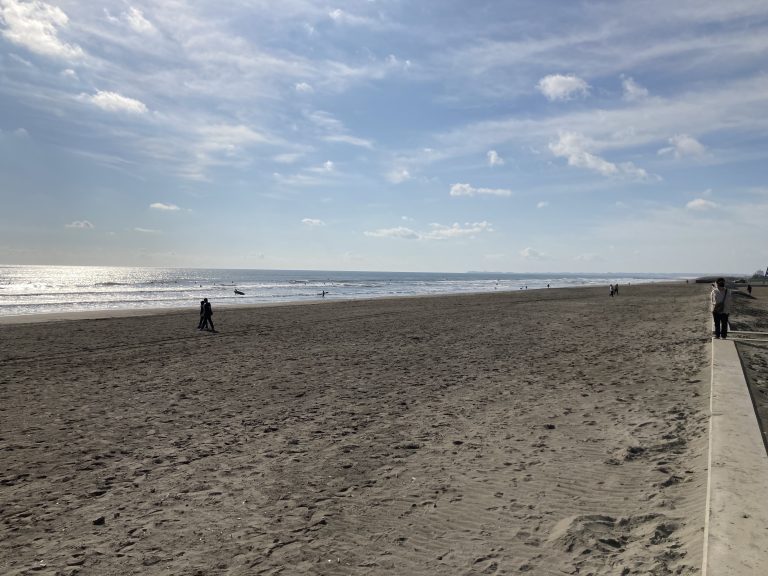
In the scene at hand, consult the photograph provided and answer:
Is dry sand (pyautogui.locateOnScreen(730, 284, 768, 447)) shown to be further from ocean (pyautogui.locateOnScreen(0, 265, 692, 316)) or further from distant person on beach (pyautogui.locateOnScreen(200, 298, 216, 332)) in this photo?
ocean (pyautogui.locateOnScreen(0, 265, 692, 316))

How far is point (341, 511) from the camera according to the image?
468 centimetres

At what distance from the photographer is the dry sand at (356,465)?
394 cm

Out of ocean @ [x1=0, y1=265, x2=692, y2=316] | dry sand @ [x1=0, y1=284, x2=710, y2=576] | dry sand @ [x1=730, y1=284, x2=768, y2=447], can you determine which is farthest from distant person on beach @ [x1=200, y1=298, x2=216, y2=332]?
dry sand @ [x1=730, y1=284, x2=768, y2=447]

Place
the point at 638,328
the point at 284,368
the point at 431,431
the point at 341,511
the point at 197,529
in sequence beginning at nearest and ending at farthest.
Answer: the point at 197,529 → the point at 341,511 → the point at 431,431 → the point at 284,368 → the point at 638,328

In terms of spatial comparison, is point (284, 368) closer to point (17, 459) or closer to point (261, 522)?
point (17, 459)

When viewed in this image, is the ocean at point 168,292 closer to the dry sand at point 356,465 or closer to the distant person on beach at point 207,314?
the distant person on beach at point 207,314

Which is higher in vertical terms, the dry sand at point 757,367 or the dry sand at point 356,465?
the dry sand at point 757,367

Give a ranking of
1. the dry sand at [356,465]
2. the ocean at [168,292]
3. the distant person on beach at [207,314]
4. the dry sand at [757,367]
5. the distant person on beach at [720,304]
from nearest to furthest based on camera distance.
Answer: the dry sand at [356,465], the dry sand at [757,367], the distant person on beach at [720,304], the distant person on beach at [207,314], the ocean at [168,292]

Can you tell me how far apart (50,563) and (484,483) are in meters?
3.95

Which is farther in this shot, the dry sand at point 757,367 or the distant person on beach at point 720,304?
the distant person on beach at point 720,304

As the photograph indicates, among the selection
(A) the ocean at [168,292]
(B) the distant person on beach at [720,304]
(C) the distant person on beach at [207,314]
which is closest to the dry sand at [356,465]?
(B) the distant person on beach at [720,304]

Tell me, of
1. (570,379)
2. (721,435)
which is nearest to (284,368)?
(570,379)

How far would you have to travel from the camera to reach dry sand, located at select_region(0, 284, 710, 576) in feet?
12.9

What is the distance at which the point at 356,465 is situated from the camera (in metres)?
5.80
